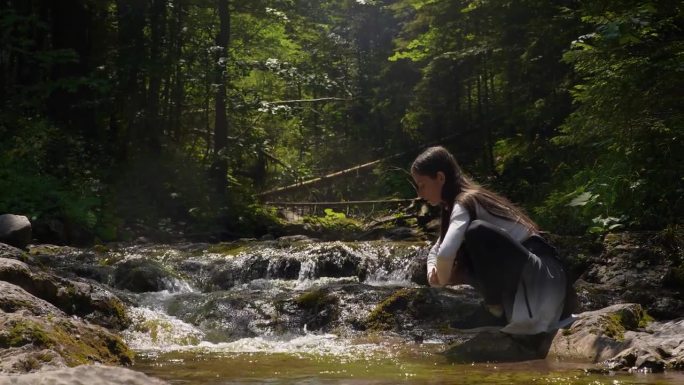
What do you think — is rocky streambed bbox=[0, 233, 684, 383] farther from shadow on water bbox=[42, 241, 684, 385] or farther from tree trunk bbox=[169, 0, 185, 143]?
tree trunk bbox=[169, 0, 185, 143]

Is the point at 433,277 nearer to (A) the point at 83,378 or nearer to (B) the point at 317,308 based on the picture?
(A) the point at 83,378

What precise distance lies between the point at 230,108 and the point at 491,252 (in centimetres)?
1443

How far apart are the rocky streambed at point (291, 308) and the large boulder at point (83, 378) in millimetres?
15

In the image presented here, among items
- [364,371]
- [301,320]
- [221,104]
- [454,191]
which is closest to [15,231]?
[301,320]

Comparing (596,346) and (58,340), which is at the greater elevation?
(58,340)

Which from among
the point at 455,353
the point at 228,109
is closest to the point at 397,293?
the point at 455,353

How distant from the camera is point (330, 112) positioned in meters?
27.1

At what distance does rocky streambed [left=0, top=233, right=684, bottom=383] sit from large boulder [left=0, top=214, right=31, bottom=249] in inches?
12.8

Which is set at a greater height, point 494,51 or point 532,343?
point 494,51

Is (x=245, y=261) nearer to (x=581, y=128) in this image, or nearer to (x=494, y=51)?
(x=581, y=128)

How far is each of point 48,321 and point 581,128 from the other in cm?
682

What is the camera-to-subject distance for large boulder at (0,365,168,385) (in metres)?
3.16

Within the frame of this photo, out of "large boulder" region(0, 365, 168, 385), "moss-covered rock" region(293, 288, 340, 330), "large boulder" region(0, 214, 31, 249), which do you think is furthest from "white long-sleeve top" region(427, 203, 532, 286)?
"large boulder" region(0, 214, 31, 249)

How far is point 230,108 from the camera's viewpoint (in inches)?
751
